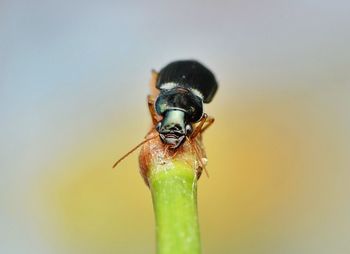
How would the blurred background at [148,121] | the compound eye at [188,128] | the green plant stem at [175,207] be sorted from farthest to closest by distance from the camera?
1. the blurred background at [148,121]
2. the compound eye at [188,128]
3. the green plant stem at [175,207]

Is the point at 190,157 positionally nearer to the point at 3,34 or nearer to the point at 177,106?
the point at 177,106

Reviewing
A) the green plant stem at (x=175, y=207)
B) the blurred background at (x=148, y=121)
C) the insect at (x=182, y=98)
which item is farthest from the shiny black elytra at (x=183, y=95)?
the blurred background at (x=148, y=121)

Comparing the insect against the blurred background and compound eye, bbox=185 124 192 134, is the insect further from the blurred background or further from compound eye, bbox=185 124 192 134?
the blurred background

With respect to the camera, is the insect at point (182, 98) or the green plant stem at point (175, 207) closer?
the green plant stem at point (175, 207)

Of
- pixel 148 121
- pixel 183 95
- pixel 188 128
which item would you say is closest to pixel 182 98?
pixel 183 95

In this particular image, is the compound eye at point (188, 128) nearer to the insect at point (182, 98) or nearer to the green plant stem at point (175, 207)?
the insect at point (182, 98)

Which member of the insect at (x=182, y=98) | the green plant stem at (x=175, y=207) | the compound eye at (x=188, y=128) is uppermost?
the insect at (x=182, y=98)

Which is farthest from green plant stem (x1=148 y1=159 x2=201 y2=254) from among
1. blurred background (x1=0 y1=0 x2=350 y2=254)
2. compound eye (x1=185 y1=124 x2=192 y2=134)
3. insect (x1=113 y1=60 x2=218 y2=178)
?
blurred background (x1=0 y1=0 x2=350 y2=254)
